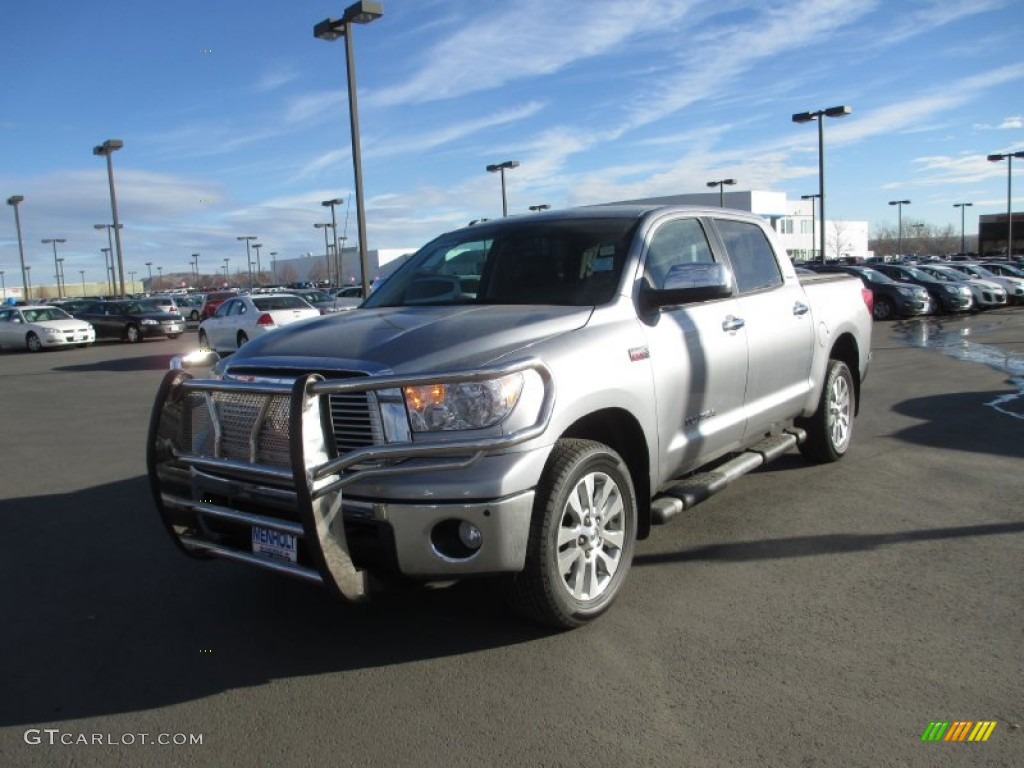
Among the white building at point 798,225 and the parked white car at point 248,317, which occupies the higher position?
the white building at point 798,225

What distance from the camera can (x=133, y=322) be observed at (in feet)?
95.1

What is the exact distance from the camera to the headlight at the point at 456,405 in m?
3.41

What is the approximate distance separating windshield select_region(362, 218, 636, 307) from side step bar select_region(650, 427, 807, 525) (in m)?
1.11

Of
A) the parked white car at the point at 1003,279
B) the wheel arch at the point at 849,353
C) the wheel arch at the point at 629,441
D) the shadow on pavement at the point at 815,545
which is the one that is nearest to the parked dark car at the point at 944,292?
the parked white car at the point at 1003,279

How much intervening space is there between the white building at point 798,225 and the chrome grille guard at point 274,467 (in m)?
85.9

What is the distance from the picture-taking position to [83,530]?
19.0ft

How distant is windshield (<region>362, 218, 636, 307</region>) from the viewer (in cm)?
454

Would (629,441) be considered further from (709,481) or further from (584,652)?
(584,652)

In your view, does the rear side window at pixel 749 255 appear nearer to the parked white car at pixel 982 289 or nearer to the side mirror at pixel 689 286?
the side mirror at pixel 689 286

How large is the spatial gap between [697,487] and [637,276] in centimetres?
120

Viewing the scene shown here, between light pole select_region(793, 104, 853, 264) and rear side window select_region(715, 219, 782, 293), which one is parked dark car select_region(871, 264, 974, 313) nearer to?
light pole select_region(793, 104, 853, 264)

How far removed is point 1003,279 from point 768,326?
93.0ft

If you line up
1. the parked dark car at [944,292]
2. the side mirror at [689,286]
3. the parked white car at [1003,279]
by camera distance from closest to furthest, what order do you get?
the side mirror at [689,286] < the parked dark car at [944,292] < the parked white car at [1003,279]

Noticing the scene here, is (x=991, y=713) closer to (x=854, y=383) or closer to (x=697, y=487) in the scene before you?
(x=697, y=487)
